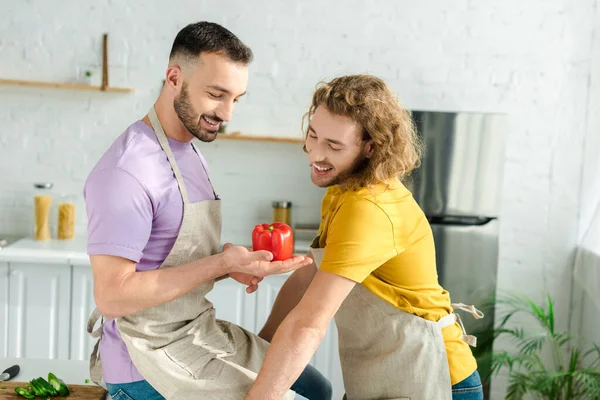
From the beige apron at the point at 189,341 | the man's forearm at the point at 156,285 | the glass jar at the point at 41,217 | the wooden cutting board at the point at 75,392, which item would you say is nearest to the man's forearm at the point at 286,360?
the beige apron at the point at 189,341

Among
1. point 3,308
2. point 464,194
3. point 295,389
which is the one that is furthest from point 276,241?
point 3,308

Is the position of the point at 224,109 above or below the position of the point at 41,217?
above

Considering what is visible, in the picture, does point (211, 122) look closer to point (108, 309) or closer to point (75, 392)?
point (108, 309)

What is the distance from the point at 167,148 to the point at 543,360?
3.60 metres

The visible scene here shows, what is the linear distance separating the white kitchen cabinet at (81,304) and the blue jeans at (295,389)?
211cm

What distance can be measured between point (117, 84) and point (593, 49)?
3.05 metres

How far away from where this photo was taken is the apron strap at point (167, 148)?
186 centimetres

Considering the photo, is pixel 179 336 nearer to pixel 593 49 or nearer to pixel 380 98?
pixel 380 98

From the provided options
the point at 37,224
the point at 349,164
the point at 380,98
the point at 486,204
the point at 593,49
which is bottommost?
the point at 37,224

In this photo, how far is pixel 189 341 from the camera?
1870 millimetres

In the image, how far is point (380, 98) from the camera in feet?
6.09

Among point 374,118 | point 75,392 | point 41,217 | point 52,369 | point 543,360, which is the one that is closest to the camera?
point 374,118

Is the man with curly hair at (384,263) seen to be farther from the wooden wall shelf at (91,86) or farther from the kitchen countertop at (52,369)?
the wooden wall shelf at (91,86)

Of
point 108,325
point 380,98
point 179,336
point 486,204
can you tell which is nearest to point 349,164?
point 380,98
